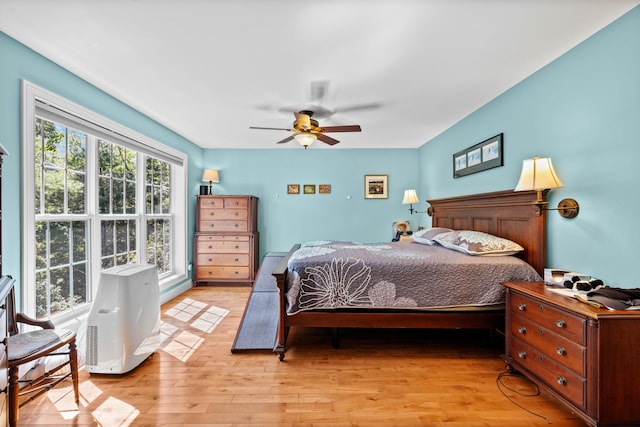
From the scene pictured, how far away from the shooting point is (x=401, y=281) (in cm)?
223

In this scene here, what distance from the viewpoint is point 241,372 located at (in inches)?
81.7

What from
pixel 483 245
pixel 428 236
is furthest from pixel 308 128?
pixel 483 245

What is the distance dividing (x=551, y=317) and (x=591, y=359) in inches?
10.8

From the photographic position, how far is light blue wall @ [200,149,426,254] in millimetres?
4883

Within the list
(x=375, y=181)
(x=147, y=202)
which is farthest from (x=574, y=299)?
(x=147, y=202)

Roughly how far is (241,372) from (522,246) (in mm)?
2613

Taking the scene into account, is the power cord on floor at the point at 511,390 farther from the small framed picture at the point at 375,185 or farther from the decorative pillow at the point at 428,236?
the small framed picture at the point at 375,185

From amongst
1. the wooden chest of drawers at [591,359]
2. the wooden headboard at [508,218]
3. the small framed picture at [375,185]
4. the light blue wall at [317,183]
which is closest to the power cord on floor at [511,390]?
the wooden chest of drawers at [591,359]

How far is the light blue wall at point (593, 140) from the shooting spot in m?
1.66

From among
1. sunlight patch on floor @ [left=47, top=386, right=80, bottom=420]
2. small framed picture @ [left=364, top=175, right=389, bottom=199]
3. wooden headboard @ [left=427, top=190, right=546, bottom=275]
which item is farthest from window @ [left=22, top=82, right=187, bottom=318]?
wooden headboard @ [left=427, top=190, right=546, bottom=275]

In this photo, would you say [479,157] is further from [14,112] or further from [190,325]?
[14,112]

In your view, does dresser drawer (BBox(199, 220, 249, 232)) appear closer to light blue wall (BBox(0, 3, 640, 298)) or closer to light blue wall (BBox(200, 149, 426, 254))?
light blue wall (BBox(200, 149, 426, 254))

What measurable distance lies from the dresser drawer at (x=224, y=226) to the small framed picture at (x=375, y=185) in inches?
88.3

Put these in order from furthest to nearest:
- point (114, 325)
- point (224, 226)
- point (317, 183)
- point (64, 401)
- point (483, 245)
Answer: point (317, 183)
point (224, 226)
point (483, 245)
point (114, 325)
point (64, 401)
